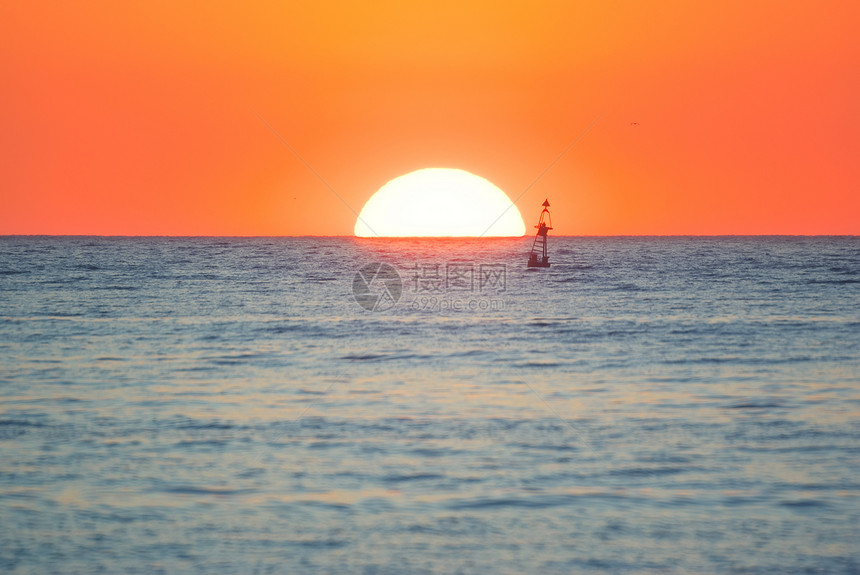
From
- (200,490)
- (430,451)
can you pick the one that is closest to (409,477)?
(430,451)

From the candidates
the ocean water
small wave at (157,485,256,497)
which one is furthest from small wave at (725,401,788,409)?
small wave at (157,485,256,497)

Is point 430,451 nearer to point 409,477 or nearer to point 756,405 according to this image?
point 409,477

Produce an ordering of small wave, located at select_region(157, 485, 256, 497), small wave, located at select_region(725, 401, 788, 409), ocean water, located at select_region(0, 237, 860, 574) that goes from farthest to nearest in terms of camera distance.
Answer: small wave, located at select_region(725, 401, 788, 409) → small wave, located at select_region(157, 485, 256, 497) → ocean water, located at select_region(0, 237, 860, 574)

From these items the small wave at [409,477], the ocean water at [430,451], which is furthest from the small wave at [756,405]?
the small wave at [409,477]

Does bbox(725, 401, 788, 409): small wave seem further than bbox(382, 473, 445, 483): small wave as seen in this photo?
Yes

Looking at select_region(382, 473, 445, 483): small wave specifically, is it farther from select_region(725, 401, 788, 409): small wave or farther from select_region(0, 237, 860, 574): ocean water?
select_region(725, 401, 788, 409): small wave

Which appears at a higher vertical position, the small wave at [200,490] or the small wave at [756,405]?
the small wave at [756,405]

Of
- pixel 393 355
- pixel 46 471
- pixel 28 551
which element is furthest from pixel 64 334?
pixel 28 551

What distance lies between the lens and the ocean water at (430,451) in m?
9.86

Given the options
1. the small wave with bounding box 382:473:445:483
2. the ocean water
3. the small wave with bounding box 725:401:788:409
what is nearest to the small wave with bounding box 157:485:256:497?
the ocean water

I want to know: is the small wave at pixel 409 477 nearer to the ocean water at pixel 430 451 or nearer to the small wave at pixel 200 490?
the ocean water at pixel 430 451

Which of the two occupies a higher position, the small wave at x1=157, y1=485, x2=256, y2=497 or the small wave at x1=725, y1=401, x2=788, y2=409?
the small wave at x1=725, y1=401, x2=788, y2=409

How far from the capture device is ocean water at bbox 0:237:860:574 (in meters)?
9.86

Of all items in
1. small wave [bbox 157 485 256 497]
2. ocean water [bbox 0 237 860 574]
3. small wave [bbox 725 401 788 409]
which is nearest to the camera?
ocean water [bbox 0 237 860 574]
